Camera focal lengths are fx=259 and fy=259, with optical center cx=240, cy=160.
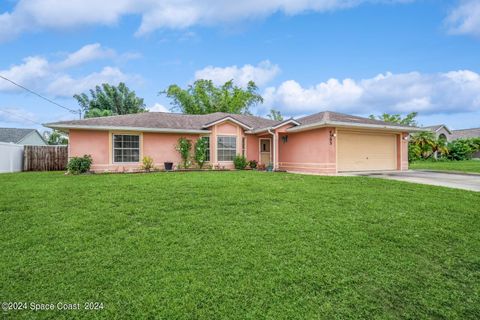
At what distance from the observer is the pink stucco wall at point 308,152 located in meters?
13.4

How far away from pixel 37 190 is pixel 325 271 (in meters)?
8.30

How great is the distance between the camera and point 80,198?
265 inches

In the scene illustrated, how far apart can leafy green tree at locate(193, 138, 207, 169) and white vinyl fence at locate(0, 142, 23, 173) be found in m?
11.1

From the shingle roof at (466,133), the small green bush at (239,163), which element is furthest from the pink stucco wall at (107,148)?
the shingle roof at (466,133)

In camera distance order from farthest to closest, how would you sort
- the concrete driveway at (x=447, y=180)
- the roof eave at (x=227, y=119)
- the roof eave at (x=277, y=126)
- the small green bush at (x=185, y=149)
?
the roof eave at (x=227, y=119), the roof eave at (x=277, y=126), the small green bush at (x=185, y=149), the concrete driveway at (x=447, y=180)

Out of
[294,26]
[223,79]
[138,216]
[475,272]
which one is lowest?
[475,272]

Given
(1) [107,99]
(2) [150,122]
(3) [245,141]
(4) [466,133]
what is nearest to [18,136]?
(1) [107,99]

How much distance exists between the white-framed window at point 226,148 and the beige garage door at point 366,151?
628 cm

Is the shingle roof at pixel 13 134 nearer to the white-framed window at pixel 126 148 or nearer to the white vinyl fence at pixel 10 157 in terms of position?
the white vinyl fence at pixel 10 157

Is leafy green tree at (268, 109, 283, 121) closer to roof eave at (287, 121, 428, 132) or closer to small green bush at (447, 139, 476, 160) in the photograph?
small green bush at (447, 139, 476, 160)

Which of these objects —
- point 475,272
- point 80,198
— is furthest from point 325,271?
point 80,198

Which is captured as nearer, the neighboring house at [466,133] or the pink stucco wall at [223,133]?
the pink stucco wall at [223,133]

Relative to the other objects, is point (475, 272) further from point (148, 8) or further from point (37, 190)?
point (148, 8)

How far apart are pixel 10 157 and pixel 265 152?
15864mm
